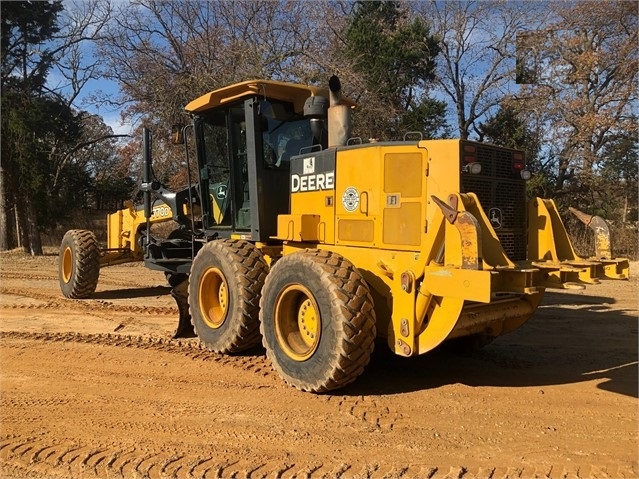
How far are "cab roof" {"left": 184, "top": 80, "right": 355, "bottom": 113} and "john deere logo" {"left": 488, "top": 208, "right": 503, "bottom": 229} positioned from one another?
2.25 meters

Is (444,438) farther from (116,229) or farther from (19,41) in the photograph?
(19,41)

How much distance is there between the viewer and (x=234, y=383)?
15.7ft

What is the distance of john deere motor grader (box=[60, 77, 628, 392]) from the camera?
4.18 m

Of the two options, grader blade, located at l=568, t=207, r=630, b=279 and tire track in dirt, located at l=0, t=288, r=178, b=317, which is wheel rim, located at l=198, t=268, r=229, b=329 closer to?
tire track in dirt, located at l=0, t=288, r=178, b=317

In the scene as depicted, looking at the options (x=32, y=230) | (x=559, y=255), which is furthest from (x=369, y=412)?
(x=32, y=230)

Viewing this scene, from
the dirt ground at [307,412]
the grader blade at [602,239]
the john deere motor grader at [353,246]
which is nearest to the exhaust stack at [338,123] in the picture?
the john deere motor grader at [353,246]

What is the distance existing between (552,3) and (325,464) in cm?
2278

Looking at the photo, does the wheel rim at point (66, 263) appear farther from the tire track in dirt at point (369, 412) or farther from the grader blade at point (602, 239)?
the grader blade at point (602, 239)

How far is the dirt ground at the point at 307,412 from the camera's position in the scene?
328cm

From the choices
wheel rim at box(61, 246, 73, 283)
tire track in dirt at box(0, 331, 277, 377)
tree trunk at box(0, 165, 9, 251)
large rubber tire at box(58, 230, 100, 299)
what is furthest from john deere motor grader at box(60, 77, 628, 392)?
tree trunk at box(0, 165, 9, 251)

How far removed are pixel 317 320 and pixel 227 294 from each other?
147cm

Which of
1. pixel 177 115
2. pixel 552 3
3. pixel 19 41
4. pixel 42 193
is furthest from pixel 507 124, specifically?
pixel 19 41

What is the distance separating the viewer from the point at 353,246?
504cm

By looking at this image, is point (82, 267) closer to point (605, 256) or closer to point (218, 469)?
point (218, 469)
